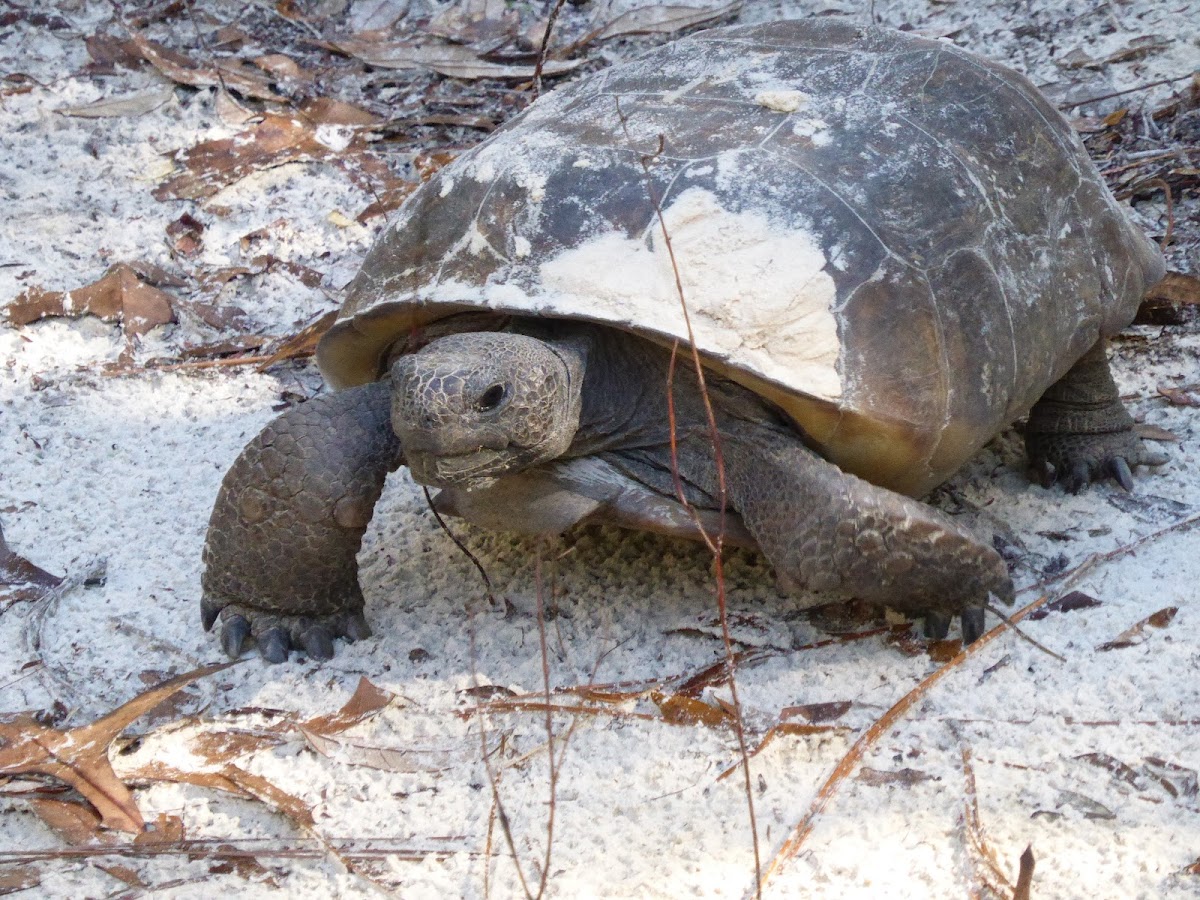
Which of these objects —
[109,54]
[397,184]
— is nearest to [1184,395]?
[397,184]

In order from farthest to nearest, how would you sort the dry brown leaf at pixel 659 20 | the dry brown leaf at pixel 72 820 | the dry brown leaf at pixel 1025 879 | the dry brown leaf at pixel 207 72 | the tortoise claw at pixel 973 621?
the dry brown leaf at pixel 659 20, the dry brown leaf at pixel 207 72, the tortoise claw at pixel 973 621, the dry brown leaf at pixel 72 820, the dry brown leaf at pixel 1025 879

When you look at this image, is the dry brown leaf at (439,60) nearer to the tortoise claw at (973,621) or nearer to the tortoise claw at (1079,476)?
the tortoise claw at (1079,476)

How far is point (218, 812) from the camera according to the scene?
7.83 feet

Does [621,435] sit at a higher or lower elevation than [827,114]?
lower

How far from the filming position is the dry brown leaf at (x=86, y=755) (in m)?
2.39

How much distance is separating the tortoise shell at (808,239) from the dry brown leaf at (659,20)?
2296 mm

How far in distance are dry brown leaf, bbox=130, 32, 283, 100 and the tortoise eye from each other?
3.15m

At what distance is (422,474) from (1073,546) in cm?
159

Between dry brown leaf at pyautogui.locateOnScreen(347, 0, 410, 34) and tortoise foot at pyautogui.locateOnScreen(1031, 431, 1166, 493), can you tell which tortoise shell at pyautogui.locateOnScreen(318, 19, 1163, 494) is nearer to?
tortoise foot at pyautogui.locateOnScreen(1031, 431, 1166, 493)

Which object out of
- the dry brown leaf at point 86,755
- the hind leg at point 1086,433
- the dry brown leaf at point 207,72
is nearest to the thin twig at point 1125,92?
the hind leg at point 1086,433

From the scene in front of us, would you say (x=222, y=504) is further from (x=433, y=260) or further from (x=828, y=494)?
(x=828, y=494)

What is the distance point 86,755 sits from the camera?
2498 millimetres

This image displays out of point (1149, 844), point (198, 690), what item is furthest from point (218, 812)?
point (1149, 844)

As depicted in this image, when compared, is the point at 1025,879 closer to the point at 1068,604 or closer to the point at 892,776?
the point at 892,776
